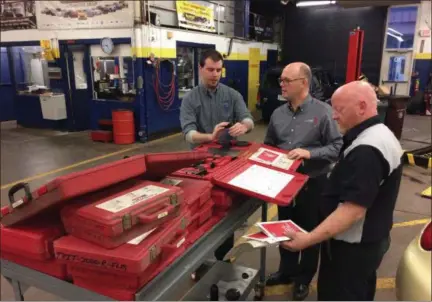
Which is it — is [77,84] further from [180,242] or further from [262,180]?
[180,242]

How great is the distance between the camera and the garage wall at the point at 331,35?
12117 millimetres

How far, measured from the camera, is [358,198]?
4.59ft

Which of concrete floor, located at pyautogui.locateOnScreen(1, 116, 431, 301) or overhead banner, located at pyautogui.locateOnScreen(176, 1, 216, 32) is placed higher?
overhead banner, located at pyautogui.locateOnScreen(176, 1, 216, 32)

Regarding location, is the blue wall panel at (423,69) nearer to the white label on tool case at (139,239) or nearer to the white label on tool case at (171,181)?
the white label on tool case at (171,181)

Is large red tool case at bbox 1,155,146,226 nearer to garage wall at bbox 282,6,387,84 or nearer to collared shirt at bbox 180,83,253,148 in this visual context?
collared shirt at bbox 180,83,253,148

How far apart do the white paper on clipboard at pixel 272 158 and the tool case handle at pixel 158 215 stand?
88 cm

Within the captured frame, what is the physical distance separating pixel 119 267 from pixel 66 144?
6.37 meters

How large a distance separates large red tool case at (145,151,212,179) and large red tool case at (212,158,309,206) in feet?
0.52

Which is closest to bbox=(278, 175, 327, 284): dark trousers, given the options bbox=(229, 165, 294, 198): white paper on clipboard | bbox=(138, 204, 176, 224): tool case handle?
bbox=(229, 165, 294, 198): white paper on clipboard

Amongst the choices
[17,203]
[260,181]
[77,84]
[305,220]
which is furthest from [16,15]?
[77,84]

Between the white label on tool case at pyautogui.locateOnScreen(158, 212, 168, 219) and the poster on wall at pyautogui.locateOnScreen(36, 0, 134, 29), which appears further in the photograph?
the poster on wall at pyautogui.locateOnScreen(36, 0, 134, 29)

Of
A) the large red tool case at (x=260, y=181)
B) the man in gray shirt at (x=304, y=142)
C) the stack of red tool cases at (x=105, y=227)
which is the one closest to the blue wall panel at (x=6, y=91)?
the stack of red tool cases at (x=105, y=227)

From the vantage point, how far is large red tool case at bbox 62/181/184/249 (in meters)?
1.10

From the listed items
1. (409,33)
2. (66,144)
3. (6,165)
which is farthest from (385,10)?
(6,165)
